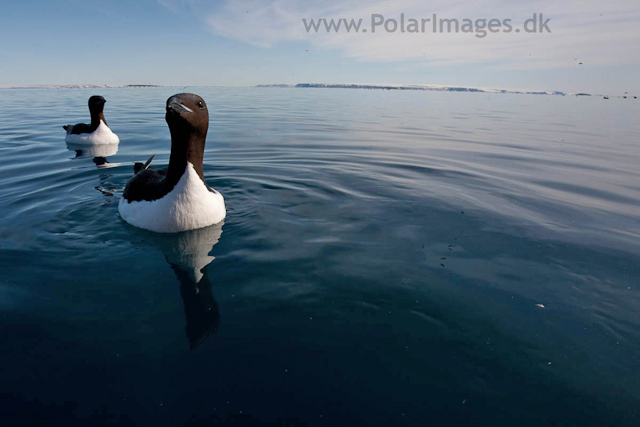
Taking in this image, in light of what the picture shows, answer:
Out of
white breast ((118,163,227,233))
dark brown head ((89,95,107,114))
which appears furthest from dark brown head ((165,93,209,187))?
dark brown head ((89,95,107,114))

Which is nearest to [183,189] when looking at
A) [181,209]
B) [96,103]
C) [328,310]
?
[181,209]

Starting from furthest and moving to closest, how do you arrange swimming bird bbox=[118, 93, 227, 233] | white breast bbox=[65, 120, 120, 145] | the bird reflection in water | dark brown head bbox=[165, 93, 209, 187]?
white breast bbox=[65, 120, 120, 145] → swimming bird bbox=[118, 93, 227, 233] → dark brown head bbox=[165, 93, 209, 187] → the bird reflection in water

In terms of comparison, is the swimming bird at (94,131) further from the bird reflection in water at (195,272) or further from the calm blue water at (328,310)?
the bird reflection in water at (195,272)

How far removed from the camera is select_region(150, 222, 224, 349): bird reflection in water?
3.61m

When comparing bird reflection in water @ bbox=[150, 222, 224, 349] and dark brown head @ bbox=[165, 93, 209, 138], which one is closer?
bird reflection in water @ bbox=[150, 222, 224, 349]

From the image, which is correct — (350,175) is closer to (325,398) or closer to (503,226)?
(503,226)

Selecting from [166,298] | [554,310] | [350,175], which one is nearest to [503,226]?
[554,310]

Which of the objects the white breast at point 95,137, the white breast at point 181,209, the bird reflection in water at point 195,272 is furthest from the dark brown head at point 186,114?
the white breast at point 95,137

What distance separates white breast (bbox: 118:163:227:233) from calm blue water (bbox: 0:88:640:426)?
0.72 feet

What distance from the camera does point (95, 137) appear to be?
14703 mm

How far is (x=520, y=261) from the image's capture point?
17.0 ft

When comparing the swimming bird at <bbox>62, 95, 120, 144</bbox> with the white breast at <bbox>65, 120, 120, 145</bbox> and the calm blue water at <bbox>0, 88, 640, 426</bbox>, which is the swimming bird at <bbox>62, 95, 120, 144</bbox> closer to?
the white breast at <bbox>65, 120, 120, 145</bbox>

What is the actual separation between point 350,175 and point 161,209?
5.93 metres

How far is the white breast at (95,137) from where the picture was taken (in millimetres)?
14680
